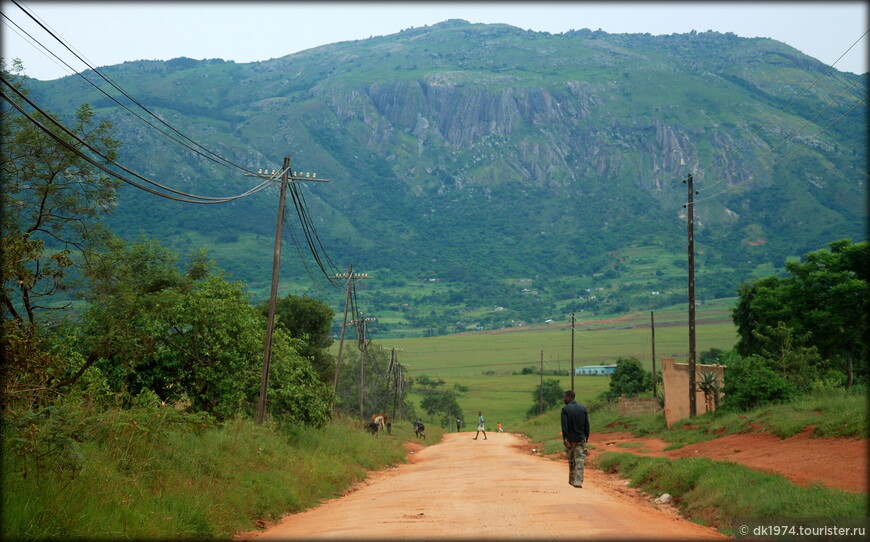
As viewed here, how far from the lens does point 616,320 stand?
194375 millimetres

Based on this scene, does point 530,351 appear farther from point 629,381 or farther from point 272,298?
point 272,298

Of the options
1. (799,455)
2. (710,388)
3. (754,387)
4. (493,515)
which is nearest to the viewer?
(493,515)

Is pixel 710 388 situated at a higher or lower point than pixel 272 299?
lower

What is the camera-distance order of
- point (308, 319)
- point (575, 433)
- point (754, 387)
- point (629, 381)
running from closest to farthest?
point (575, 433) → point (754, 387) → point (308, 319) → point (629, 381)

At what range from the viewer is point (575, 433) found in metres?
15.1

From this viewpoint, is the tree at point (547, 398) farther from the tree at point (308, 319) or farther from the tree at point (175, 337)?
the tree at point (175, 337)

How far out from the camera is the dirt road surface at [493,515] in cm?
1014

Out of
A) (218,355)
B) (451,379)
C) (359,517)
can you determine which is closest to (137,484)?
(359,517)

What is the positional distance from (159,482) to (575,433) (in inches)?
305

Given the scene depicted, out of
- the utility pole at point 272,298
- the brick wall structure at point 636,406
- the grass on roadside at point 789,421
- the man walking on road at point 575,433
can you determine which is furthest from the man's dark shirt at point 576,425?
the brick wall structure at point 636,406

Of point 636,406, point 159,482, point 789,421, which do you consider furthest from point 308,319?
point 159,482

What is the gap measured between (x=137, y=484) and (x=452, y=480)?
9.93 m

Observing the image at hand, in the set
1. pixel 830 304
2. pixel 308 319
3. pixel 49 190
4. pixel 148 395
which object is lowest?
pixel 148 395

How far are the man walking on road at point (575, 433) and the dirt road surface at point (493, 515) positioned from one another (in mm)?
482
